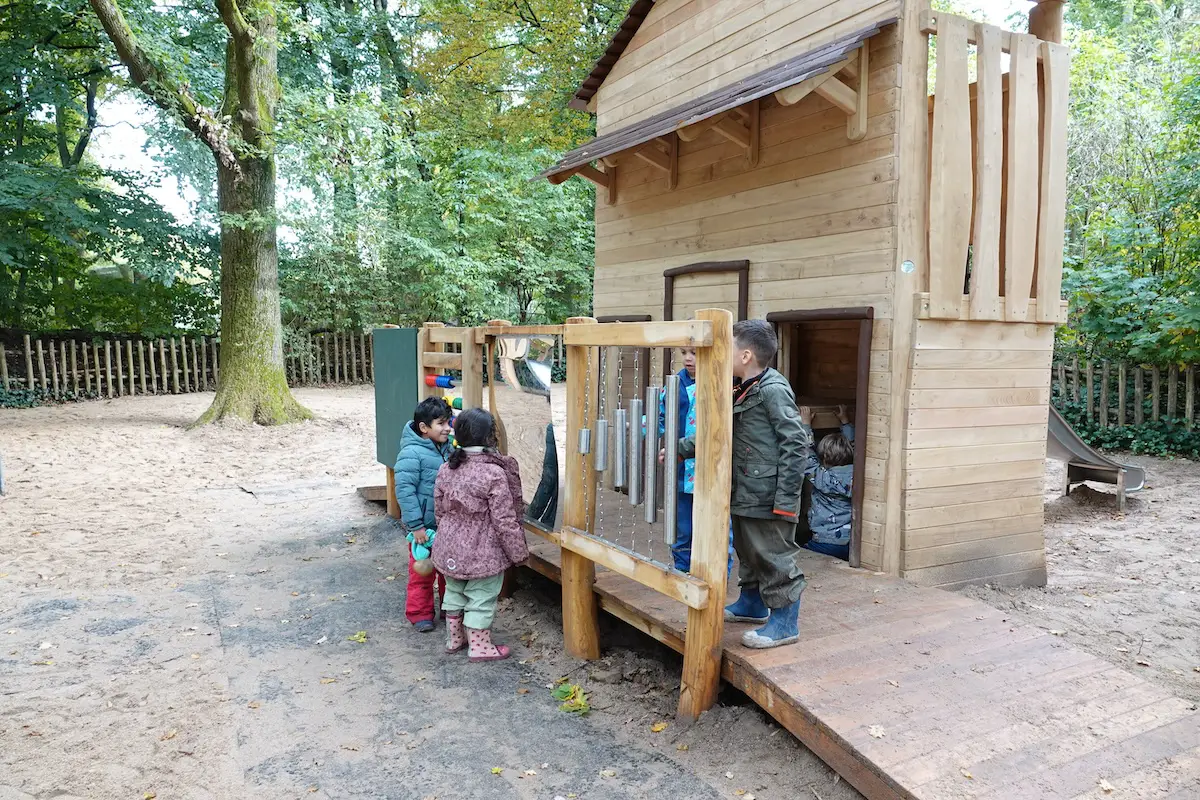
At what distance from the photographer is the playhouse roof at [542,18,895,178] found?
16.0ft

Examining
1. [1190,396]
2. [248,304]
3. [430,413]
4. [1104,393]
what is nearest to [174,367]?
[248,304]

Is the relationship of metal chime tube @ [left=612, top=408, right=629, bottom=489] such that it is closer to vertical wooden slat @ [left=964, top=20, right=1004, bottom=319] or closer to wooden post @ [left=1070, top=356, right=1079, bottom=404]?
vertical wooden slat @ [left=964, top=20, right=1004, bottom=319]

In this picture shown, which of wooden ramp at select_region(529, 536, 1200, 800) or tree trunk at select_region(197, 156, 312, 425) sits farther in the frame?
tree trunk at select_region(197, 156, 312, 425)

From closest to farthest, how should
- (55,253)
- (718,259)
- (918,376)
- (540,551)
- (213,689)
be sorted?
(213,689)
(918,376)
(540,551)
(718,259)
(55,253)

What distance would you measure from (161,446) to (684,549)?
9.70 metres

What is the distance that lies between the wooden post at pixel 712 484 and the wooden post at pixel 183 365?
17.6 metres

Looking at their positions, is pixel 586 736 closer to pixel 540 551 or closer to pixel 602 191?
pixel 540 551

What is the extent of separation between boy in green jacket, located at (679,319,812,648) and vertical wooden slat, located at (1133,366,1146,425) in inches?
427

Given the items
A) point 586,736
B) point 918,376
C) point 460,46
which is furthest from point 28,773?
point 460,46

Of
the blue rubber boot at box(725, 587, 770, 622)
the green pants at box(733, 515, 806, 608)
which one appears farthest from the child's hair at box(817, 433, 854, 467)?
the green pants at box(733, 515, 806, 608)

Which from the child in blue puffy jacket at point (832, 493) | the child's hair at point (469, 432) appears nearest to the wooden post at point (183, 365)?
the child's hair at point (469, 432)

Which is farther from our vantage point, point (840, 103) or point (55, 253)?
point (55, 253)

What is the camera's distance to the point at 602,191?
8.35m

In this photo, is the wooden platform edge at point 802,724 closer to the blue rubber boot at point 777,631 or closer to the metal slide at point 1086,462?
the blue rubber boot at point 777,631
